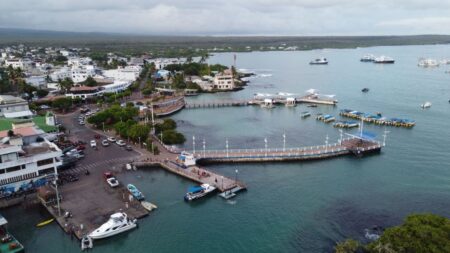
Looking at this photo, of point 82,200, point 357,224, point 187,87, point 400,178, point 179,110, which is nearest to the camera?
point 357,224

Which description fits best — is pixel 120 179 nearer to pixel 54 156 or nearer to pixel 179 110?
pixel 54 156

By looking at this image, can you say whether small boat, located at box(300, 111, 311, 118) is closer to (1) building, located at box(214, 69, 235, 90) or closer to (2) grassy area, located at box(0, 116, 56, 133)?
(1) building, located at box(214, 69, 235, 90)

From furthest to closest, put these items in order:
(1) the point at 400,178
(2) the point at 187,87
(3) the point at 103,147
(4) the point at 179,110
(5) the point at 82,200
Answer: (2) the point at 187,87
(4) the point at 179,110
(3) the point at 103,147
(1) the point at 400,178
(5) the point at 82,200

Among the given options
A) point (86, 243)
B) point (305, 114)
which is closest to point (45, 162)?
point (86, 243)

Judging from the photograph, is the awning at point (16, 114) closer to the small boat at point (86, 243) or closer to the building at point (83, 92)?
the building at point (83, 92)

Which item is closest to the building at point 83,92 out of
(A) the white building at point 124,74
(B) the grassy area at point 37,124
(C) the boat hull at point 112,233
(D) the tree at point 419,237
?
(A) the white building at point 124,74

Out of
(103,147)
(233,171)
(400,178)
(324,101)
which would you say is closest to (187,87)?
(324,101)
